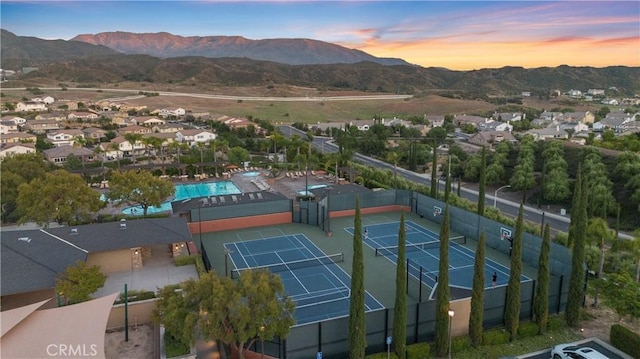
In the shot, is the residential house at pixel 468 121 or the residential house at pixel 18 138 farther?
the residential house at pixel 468 121

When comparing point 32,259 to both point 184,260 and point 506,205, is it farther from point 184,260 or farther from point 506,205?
point 506,205

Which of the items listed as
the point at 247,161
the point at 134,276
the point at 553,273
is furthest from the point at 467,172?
the point at 134,276

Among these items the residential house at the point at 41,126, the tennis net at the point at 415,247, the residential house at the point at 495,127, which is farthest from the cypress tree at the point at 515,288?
the residential house at the point at 41,126

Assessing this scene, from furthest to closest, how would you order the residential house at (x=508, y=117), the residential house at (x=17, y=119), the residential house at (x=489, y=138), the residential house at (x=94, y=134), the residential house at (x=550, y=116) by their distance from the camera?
the residential house at (x=508, y=117) → the residential house at (x=550, y=116) → the residential house at (x=17, y=119) → the residential house at (x=489, y=138) → the residential house at (x=94, y=134)

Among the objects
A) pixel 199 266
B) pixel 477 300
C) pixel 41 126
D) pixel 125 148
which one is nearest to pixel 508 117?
pixel 125 148

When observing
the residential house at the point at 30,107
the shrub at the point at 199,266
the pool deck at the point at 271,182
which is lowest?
the pool deck at the point at 271,182

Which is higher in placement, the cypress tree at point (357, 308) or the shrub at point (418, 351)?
the cypress tree at point (357, 308)

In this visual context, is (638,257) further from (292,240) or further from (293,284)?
(292,240)

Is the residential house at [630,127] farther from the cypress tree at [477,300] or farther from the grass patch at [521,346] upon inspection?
Answer: the cypress tree at [477,300]
